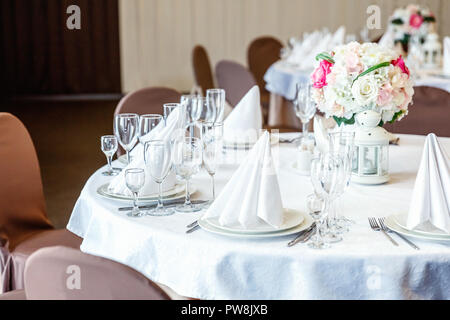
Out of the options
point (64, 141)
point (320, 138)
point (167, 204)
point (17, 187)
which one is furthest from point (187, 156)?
point (64, 141)

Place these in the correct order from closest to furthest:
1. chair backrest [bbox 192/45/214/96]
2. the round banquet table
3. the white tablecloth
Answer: the round banquet table < the white tablecloth < chair backrest [bbox 192/45/214/96]

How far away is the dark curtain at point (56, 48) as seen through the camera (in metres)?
9.18

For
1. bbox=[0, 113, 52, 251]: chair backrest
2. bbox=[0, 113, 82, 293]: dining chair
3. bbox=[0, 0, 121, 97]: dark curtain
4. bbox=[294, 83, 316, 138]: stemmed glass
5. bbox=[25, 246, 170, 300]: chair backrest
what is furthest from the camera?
bbox=[0, 0, 121, 97]: dark curtain

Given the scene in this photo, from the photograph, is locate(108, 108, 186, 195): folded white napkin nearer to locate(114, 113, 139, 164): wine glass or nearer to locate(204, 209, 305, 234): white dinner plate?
locate(114, 113, 139, 164): wine glass

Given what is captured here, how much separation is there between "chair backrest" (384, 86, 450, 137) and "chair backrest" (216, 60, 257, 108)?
189cm

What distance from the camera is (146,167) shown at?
6.86 feet

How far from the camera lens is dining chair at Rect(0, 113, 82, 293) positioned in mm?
2566

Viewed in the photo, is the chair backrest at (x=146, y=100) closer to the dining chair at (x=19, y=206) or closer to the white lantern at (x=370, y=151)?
the dining chair at (x=19, y=206)

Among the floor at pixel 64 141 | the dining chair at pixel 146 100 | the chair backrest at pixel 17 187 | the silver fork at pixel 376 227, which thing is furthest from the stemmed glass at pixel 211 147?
the floor at pixel 64 141

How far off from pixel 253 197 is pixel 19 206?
1.24 meters

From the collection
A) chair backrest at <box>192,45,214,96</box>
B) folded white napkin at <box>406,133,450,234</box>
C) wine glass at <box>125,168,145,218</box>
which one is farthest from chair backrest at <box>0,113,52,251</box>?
chair backrest at <box>192,45,214,96</box>

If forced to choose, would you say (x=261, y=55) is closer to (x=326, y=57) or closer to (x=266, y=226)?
(x=326, y=57)
